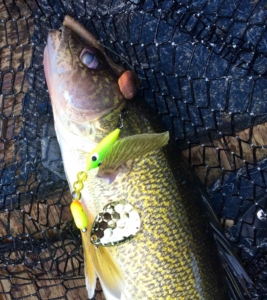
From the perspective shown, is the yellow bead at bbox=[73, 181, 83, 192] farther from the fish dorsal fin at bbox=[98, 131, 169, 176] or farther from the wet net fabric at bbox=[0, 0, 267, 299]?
the wet net fabric at bbox=[0, 0, 267, 299]

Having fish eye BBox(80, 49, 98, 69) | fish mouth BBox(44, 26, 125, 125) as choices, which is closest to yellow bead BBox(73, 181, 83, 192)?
fish mouth BBox(44, 26, 125, 125)

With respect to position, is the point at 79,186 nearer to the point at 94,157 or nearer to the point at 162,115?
the point at 94,157

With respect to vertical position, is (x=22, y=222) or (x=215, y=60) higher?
(x=215, y=60)

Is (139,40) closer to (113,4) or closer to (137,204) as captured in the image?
(113,4)

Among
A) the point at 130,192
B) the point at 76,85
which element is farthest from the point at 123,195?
the point at 76,85

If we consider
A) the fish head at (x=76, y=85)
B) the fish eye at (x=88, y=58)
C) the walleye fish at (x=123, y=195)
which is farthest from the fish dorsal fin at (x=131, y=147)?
the fish eye at (x=88, y=58)

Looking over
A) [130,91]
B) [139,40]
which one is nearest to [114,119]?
[130,91]

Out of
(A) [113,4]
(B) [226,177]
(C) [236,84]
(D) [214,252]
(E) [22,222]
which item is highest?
(A) [113,4]

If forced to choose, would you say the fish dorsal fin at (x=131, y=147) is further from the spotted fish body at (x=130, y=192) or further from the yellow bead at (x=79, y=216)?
the yellow bead at (x=79, y=216)
